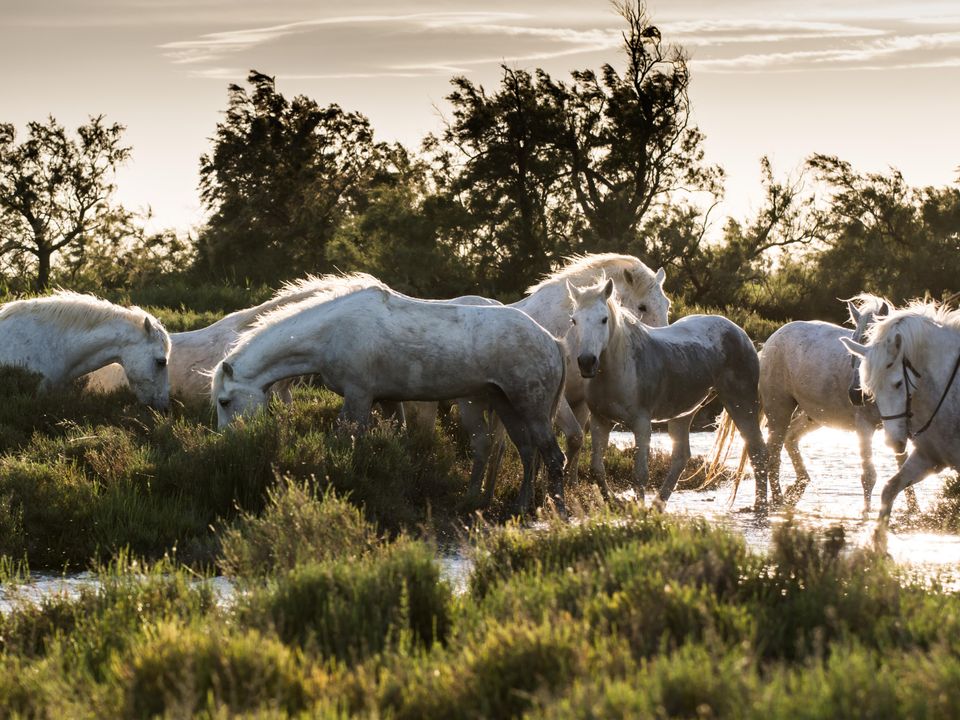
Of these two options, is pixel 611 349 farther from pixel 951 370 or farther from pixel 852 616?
pixel 852 616

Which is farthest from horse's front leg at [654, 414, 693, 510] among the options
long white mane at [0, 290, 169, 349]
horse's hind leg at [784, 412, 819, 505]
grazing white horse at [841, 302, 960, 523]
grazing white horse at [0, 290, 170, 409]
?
long white mane at [0, 290, 169, 349]

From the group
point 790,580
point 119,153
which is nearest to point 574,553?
point 790,580

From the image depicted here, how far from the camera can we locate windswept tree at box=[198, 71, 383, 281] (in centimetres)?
3766

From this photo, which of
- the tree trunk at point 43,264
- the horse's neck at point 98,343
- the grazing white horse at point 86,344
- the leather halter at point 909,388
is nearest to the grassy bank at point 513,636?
the leather halter at point 909,388

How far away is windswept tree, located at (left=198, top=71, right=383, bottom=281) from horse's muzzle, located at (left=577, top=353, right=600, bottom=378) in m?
28.1

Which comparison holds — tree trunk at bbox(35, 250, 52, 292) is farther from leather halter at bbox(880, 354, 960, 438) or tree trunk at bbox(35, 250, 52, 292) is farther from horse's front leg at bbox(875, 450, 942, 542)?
leather halter at bbox(880, 354, 960, 438)

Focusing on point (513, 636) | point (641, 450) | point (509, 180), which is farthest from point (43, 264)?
point (513, 636)

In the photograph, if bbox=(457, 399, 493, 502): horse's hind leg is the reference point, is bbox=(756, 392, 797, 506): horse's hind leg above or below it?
below

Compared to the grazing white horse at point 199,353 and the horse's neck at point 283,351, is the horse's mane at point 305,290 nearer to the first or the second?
the grazing white horse at point 199,353

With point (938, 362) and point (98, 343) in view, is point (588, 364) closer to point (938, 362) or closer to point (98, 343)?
point (938, 362)

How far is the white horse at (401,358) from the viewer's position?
9609mm

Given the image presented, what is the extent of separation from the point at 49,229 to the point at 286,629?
3728 centimetres

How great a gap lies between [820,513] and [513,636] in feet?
22.8

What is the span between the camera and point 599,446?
1099 cm
